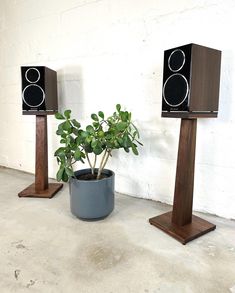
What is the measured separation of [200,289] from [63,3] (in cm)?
209

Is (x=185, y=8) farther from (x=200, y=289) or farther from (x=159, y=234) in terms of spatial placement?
(x=200, y=289)

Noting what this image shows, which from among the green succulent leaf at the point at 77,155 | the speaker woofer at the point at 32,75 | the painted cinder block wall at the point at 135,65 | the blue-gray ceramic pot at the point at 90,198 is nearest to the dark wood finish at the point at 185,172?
the painted cinder block wall at the point at 135,65

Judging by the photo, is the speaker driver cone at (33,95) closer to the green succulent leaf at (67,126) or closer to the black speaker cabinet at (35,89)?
the black speaker cabinet at (35,89)

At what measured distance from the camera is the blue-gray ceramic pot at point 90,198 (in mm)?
1363

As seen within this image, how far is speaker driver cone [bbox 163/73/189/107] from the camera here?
3.59 ft

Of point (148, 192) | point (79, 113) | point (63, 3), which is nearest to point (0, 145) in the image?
point (79, 113)

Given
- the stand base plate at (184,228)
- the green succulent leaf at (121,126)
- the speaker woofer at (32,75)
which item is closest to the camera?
the stand base plate at (184,228)

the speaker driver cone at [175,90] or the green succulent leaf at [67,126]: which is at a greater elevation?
the speaker driver cone at [175,90]

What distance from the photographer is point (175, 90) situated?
1133mm

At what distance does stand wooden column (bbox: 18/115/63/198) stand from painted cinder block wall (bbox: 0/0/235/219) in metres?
0.33

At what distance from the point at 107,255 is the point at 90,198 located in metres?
0.36

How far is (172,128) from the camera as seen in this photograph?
157 centimetres

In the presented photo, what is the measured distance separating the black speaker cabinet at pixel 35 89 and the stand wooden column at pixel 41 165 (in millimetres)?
95

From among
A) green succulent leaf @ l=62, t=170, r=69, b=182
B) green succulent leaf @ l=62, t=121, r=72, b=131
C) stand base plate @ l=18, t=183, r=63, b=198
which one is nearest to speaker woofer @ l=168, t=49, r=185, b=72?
green succulent leaf @ l=62, t=121, r=72, b=131
